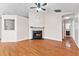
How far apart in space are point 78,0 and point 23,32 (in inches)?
285

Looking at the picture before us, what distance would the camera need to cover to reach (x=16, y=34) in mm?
8859

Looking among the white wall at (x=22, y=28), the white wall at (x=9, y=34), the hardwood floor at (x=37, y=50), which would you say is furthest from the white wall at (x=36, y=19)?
the hardwood floor at (x=37, y=50)

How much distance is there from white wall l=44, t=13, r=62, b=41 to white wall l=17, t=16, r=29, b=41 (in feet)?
5.52

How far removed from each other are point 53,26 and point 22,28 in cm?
257

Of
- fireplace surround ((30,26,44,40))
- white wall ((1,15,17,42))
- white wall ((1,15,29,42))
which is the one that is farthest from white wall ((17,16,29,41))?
fireplace surround ((30,26,44,40))

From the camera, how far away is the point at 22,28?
9.84 metres

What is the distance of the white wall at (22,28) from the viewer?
920cm

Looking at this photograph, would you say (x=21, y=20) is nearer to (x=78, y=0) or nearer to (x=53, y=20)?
A: (x=53, y=20)

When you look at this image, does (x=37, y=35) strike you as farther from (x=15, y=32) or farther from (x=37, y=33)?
(x=15, y=32)

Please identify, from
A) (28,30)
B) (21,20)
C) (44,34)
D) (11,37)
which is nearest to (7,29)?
(11,37)

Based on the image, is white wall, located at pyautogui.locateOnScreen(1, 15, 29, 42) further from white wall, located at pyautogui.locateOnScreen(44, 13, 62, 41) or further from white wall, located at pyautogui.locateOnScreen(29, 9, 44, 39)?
white wall, located at pyautogui.locateOnScreen(44, 13, 62, 41)

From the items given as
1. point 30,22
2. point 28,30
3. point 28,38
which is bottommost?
point 28,38

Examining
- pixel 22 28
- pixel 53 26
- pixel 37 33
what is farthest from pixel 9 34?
pixel 53 26

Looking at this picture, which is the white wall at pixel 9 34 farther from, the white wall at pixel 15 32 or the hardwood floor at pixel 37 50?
the hardwood floor at pixel 37 50
